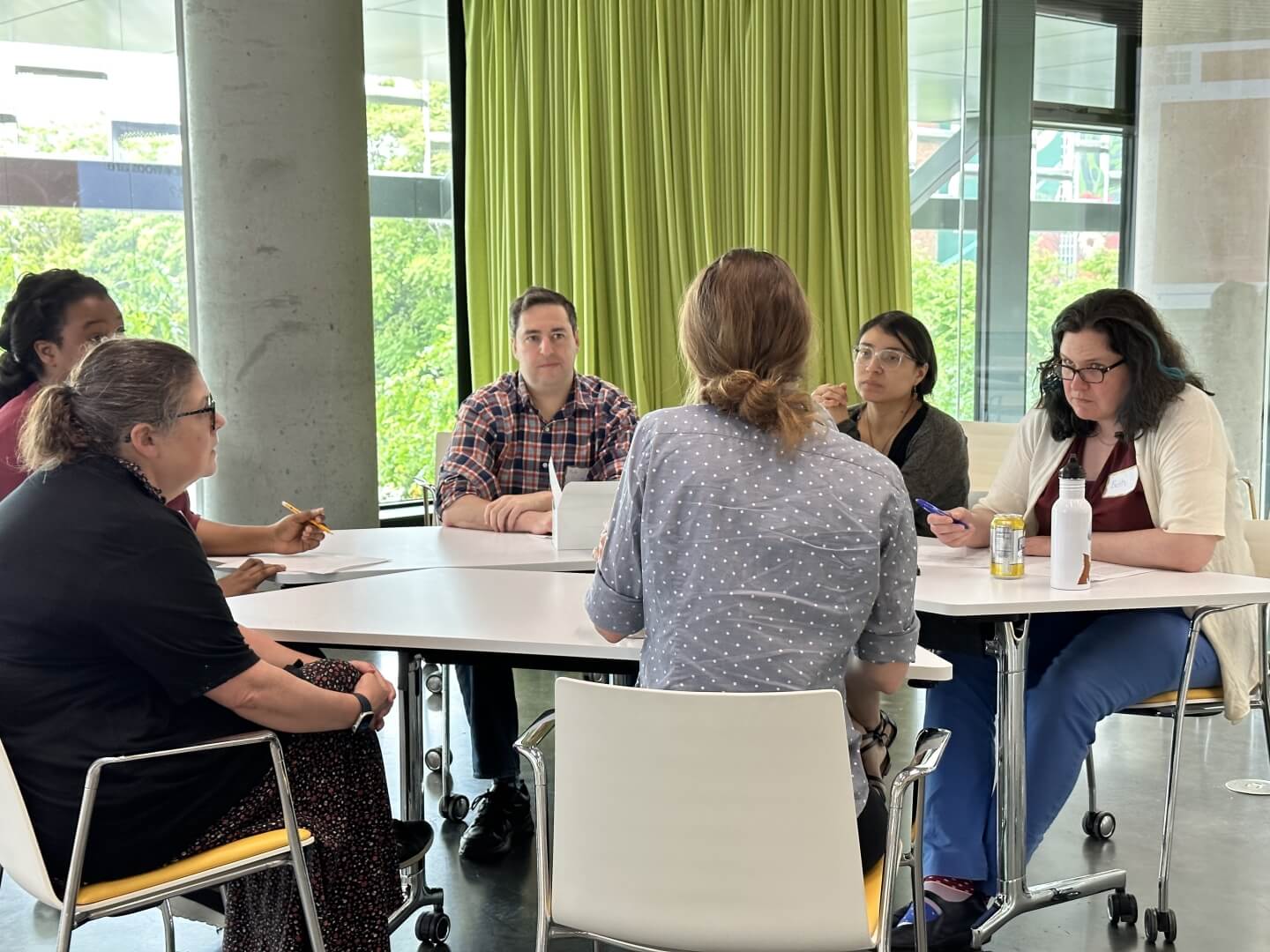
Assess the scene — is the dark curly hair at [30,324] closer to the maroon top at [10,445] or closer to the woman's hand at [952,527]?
the maroon top at [10,445]

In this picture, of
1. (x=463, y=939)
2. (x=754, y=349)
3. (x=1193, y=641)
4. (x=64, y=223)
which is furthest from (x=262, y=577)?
(x=64, y=223)

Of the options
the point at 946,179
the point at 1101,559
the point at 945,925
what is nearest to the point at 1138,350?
the point at 1101,559

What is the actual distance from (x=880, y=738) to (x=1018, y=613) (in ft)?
1.76

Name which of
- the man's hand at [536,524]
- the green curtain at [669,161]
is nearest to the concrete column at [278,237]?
the green curtain at [669,161]

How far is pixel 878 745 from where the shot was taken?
2215 mm

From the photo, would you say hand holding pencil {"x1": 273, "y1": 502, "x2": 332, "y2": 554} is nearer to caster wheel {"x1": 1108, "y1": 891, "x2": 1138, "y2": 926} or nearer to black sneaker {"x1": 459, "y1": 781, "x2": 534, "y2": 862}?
black sneaker {"x1": 459, "y1": 781, "x2": 534, "y2": 862}

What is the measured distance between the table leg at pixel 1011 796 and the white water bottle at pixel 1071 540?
126mm

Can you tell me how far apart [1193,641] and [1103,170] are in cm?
301

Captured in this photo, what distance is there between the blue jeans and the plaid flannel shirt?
55.7 inches

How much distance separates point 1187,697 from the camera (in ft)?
9.90

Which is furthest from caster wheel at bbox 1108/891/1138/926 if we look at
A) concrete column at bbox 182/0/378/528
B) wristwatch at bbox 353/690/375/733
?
concrete column at bbox 182/0/378/528

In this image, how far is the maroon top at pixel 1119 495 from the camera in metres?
3.13

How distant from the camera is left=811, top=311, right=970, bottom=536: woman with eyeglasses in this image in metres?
3.75

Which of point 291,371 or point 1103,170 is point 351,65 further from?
point 1103,170
